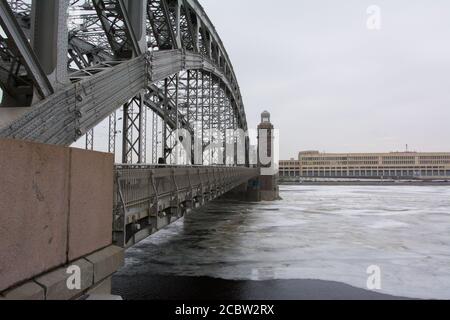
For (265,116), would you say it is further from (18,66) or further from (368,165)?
A: (368,165)

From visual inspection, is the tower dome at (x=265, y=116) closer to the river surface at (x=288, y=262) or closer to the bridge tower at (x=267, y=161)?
the bridge tower at (x=267, y=161)

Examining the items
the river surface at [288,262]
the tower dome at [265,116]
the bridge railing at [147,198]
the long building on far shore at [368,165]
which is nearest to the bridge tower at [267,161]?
the tower dome at [265,116]

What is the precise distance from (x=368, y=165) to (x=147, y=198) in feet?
638

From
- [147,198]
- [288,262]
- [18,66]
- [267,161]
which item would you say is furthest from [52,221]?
[267,161]

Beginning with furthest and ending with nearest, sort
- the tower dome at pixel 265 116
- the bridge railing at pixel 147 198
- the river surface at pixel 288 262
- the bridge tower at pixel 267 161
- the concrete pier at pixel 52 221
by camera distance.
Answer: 1. the tower dome at pixel 265 116
2. the bridge tower at pixel 267 161
3. the river surface at pixel 288 262
4. the bridge railing at pixel 147 198
5. the concrete pier at pixel 52 221

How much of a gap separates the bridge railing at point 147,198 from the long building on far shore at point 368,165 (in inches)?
6766

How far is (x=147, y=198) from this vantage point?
10.4 meters

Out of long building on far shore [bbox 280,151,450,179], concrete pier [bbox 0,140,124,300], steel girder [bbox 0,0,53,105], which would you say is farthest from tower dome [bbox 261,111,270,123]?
long building on far shore [bbox 280,151,450,179]

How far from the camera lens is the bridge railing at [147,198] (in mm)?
7898

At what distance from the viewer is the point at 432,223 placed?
3403 cm

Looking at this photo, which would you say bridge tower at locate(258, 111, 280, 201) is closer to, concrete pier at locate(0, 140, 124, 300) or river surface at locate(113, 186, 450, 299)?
river surface at locate(113, 186, 450, 299)

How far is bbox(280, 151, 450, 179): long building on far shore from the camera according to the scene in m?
188
